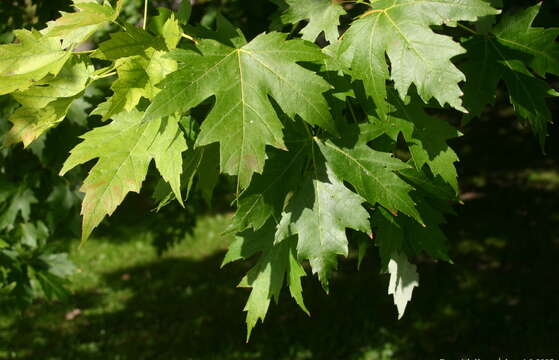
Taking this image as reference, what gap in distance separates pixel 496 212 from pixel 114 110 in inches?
288

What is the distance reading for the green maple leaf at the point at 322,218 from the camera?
1.56 metres

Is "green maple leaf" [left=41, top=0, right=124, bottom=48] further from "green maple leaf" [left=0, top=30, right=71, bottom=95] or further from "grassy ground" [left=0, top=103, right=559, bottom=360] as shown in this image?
"grassy ground" [left=0, top=103, right=559, bottom=360]

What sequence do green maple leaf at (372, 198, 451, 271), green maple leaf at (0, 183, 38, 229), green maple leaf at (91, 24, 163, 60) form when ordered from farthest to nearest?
green maple leaf at (0, 183, 38, 229), green maple leaf at (372, 198, 451, 271), green maple leaf at (91, 24, 163, 60)

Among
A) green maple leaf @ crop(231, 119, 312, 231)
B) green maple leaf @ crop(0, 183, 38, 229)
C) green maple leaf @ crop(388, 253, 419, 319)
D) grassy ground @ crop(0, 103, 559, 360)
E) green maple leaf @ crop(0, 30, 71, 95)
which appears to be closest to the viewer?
green maple leaf @ crop(0, 30, 71, 95)

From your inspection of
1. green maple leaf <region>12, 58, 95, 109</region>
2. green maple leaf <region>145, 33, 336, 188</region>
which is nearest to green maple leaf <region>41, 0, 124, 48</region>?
green maple leaf <region>12, 58, 95, 109</region>

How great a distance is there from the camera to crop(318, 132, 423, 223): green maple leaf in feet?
5.16

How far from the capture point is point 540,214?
293 inches

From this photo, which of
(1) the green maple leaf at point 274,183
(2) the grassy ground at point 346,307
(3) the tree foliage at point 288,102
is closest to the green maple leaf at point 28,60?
(3) the tree foliage at point 288,102

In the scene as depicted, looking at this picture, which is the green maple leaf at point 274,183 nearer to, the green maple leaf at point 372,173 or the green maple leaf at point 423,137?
the green maple leaf at point 372,173

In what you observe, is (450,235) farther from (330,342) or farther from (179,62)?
(179,62)

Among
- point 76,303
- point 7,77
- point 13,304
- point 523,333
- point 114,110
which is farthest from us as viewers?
point 76,303

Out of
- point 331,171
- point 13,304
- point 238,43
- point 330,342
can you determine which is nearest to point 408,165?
point 331,171

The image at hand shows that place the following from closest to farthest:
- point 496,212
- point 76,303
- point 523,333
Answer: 1. point 523,333
2. point 76,303
3. point 496,212

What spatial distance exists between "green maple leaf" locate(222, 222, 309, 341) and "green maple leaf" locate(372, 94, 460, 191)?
19.3 inches
